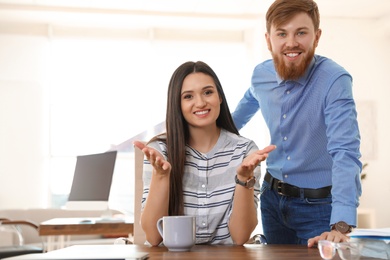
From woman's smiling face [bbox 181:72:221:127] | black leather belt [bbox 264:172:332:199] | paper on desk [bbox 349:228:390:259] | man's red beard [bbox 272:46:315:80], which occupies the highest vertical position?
man's red beard [bbox 272:46:315:80]

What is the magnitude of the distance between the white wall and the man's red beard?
6.23 meters

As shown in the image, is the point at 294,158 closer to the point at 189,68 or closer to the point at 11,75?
the point at 189,68

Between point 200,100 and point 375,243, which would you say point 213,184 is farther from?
point 375,243

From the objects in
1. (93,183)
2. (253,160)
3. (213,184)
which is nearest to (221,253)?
(253,160)

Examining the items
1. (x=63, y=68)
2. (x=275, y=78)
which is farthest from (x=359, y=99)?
(x=275, y=78)

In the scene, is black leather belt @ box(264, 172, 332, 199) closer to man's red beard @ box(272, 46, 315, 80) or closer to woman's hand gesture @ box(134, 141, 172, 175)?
man's red beard @ box(272, 46, 315, 80)

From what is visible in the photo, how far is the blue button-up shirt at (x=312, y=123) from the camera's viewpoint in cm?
212

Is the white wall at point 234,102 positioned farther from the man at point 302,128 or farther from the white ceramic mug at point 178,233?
the white ceramic mug at point 178,233

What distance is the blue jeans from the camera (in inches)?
88.7

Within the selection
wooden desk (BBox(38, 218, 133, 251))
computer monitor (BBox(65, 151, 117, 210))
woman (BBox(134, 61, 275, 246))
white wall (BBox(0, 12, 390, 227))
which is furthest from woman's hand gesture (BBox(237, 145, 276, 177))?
white wall (BBox(0, 12, 390, 227))

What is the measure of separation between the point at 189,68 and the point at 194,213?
0.53 m

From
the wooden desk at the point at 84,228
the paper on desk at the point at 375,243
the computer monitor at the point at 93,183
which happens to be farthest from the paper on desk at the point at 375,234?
the computer monitor at the point at 93,183

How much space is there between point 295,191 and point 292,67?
44 centimetres

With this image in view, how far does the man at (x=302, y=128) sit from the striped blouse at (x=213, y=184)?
0.59 ft
